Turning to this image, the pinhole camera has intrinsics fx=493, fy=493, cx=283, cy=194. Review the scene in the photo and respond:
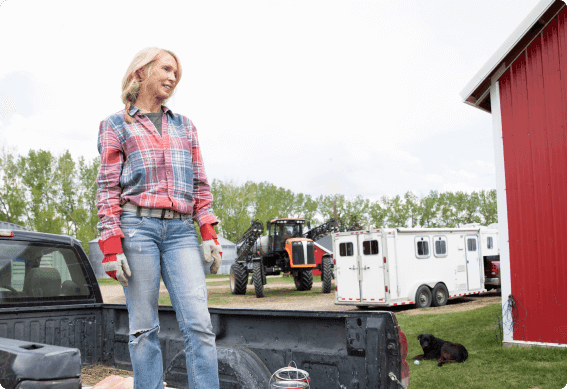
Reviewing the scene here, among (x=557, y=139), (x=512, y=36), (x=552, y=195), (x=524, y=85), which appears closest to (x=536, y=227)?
(x=552, y=195)

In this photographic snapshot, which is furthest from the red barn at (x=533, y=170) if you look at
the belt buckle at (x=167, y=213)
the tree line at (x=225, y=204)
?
the tree line at (x=225, y=204)

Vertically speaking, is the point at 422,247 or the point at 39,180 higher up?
the point at 39,180

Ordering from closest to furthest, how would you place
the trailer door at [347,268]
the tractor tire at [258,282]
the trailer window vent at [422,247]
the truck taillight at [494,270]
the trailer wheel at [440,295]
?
the trailer window vent at [422,247] → the trailer door at [347,268] → the trailer wheel at [440,295] → the truck taillight at [494,270] → the tractor tire at [258,282]

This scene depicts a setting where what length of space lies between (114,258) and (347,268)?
12317 mm

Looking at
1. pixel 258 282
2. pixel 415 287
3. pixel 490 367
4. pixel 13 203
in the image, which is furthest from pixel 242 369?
pixel 13 203

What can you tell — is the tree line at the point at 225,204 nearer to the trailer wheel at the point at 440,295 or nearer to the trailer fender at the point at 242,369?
the trailer wheel at the point at 440,295

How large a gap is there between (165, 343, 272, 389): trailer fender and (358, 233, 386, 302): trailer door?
10841 mm

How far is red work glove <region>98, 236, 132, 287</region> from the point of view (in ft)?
6.67

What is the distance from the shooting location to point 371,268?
1325 cm

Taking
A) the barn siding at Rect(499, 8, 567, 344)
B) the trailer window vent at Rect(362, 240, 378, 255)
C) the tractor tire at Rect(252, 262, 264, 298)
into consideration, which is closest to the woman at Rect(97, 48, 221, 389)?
the barn siding at Rect(499, 8, 567, 344)

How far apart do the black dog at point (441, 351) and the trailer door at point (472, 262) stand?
28.4 ft

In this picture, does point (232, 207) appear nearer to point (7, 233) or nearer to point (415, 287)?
point (415, 287)

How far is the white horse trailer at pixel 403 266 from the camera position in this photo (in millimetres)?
12969

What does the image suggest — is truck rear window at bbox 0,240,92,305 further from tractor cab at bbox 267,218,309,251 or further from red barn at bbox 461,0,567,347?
tractor cab at bbox 267,218,309,251
